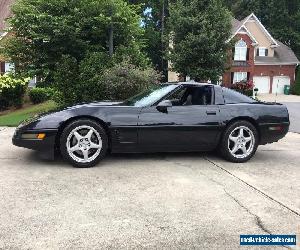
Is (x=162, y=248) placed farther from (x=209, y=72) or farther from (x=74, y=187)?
(x=209, y=72)

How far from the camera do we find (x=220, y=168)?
17.6 feet

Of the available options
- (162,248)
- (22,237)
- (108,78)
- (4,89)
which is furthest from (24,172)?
(4,89)

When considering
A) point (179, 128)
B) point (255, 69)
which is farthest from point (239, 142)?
point (255, 69)

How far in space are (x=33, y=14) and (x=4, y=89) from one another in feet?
10.8

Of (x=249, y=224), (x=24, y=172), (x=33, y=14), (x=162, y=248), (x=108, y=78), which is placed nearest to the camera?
(x=162, y=248)

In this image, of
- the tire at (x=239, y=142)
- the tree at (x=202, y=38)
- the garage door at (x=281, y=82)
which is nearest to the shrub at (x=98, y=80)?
the tire at (x=239, y=142)

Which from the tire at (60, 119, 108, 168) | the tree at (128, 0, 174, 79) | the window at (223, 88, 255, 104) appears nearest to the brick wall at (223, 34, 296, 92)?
the tree at (128, 0, 174, 79)

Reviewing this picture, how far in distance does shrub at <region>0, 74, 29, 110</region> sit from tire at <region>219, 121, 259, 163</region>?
461 inches

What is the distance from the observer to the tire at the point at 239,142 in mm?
5734

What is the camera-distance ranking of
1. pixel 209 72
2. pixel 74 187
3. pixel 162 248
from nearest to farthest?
1. pixel 162 248
2. pixel 74 187
3. pixel 209 72

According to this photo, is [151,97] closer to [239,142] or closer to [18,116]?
[239,142]

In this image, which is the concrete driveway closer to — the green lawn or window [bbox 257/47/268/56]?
the green lawn

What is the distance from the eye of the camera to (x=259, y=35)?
4166 cm

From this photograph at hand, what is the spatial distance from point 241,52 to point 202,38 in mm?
14402
